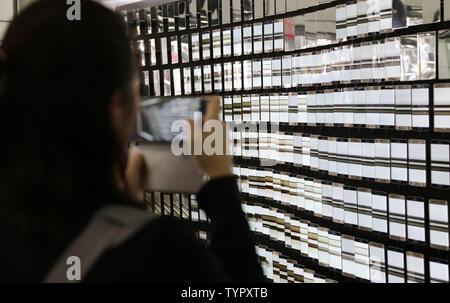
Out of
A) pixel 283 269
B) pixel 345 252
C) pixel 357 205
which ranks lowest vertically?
pixel 283 269

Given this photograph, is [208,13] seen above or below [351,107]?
above

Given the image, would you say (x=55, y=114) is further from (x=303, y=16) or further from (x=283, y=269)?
(x=283, y=269)

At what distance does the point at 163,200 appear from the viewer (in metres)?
2.60

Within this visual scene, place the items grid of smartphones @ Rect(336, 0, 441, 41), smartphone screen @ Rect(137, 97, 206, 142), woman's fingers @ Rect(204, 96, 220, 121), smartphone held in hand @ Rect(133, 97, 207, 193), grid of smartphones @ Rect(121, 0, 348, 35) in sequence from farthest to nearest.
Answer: grid of smartphones @ Rect(121, 0, 348, 35) → grid of smartphones @ Rect(336, 0, 441, 41) → smartphone screen @ Rect(137, 97, 206, 142) → smartphone held in hand @ Rect(133, 97, 207, 193) → woman's fingers @ Rect(204, 96, 220, 121)

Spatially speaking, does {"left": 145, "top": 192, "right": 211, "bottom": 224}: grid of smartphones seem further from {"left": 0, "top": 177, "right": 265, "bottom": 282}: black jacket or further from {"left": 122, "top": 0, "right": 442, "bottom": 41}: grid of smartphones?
{"left": 0, "top": 177, "right": 265, "bottom": 282}: black jacket

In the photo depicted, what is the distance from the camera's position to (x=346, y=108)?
5.79 feet

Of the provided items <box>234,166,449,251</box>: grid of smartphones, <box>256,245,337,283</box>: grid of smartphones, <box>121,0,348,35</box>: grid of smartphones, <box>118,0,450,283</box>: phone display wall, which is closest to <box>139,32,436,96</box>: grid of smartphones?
<box>118,0,450,283</box>: phone display wall

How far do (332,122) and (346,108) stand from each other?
85 millimetres

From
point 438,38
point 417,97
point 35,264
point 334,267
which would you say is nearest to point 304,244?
point 334,267

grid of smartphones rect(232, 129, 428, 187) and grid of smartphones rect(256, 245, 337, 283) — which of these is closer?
grid of smartphones rect(232, 129, 428, 187)

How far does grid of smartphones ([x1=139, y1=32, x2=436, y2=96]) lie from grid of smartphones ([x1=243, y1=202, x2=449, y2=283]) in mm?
523

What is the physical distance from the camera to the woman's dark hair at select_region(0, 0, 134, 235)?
1.83 ft

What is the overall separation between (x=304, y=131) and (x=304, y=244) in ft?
1.40

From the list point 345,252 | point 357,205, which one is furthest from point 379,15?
point 345,252
